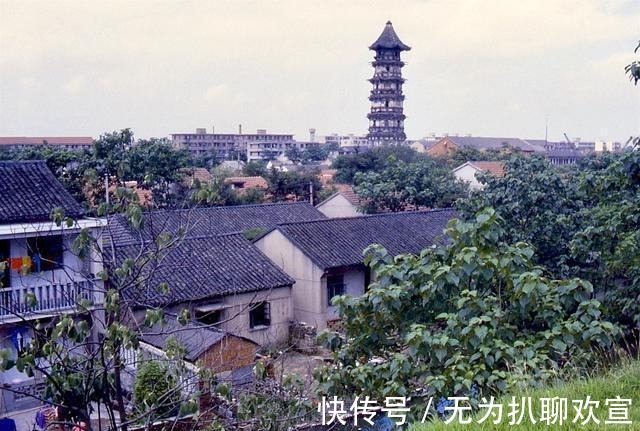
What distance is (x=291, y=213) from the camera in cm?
2533

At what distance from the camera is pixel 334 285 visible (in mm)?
17188

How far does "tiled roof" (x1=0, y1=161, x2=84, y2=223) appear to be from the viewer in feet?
39.7

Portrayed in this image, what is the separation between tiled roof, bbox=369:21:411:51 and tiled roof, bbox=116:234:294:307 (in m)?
41.2

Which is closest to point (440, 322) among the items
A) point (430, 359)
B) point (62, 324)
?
point (430, 359)

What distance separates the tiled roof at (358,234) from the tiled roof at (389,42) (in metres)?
35.5

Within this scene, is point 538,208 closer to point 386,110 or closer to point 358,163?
point 358,163

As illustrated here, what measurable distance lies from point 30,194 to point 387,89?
4569 centimetres

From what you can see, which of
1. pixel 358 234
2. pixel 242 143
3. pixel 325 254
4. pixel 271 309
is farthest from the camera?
pixel 242 143

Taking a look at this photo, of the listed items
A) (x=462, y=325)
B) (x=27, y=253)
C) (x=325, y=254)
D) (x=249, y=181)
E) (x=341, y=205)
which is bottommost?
(x=325, y=254)

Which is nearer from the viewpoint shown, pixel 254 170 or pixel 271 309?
pixel 271 309

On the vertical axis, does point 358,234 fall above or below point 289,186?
below

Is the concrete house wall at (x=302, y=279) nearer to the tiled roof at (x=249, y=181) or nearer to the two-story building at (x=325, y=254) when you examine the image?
the two-story building at (x=325, y=254)

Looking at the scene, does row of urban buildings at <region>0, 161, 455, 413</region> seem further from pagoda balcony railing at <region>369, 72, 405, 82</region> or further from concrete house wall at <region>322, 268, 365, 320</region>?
pagoda balcony railing at <region>369, 72, 405, 82</region>

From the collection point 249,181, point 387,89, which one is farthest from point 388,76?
point 249,181
